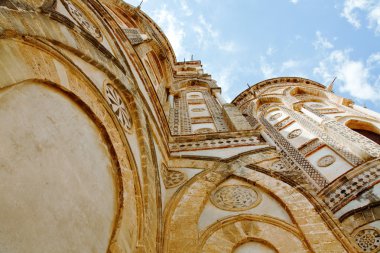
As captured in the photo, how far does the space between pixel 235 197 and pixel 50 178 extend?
10.1ft

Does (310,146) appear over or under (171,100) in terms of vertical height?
under

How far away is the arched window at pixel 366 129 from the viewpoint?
9.21 meters

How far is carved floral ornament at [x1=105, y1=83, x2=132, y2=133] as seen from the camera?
4412 mm

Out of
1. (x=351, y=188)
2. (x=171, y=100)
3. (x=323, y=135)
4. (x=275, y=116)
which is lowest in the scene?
(x=351, y=188)

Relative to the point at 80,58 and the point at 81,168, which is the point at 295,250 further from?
the point at 80,58

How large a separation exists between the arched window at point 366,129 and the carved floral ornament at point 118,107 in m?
7.50

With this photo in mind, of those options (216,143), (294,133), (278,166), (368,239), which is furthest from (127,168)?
(294,133)

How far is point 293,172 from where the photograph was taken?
5.31 metres

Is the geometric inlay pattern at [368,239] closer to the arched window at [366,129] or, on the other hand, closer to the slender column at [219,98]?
the arched window at [366,129]

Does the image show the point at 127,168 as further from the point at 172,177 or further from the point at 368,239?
the point at 368,239

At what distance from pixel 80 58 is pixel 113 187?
5.30 ft

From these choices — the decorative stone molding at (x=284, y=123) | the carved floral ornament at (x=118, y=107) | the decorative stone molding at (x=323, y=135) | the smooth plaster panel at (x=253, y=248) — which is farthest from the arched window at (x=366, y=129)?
the carved floral ornament at (x=118, y=107)

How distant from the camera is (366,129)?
9.63m

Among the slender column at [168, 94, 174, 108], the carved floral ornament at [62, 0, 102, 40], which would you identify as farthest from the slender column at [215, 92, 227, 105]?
the carved floral ornament at [62, 0, 102, 40]
